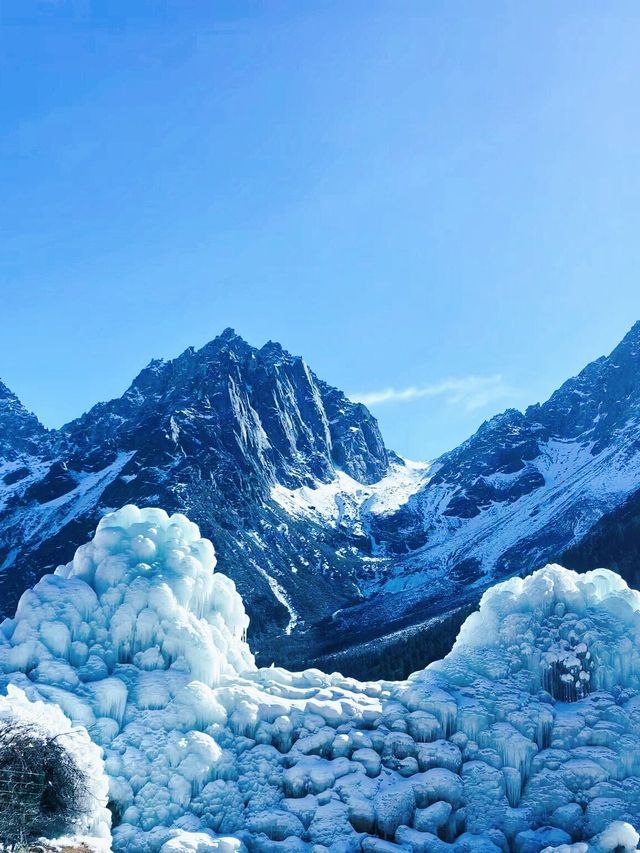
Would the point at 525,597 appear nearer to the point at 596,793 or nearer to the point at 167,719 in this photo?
the point at 596,793

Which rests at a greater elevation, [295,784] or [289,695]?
[289,695]

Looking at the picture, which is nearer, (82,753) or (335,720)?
(82,753)

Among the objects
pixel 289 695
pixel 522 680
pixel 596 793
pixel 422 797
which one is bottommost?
pixel 596 793

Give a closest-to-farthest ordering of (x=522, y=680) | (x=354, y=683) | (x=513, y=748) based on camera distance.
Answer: (x=513, y=748)
(x=522, y=680)
(x=354, y=683)

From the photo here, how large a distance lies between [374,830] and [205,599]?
18313mm

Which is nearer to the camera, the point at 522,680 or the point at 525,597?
the point at 522,680

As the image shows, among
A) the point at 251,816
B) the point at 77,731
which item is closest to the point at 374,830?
the point at 251,816

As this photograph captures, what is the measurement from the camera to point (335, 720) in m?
42.6

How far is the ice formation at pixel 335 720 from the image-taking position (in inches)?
1479

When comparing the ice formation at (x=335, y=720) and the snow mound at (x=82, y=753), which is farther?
the ice formation at (x=335, y=720)

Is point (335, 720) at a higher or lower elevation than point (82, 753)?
lower

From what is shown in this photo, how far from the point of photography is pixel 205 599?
5031cm

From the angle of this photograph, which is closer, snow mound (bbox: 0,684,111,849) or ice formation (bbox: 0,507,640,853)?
snow mound (bbox: 0,684,111,849)

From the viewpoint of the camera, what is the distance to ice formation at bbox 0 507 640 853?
123 feet
